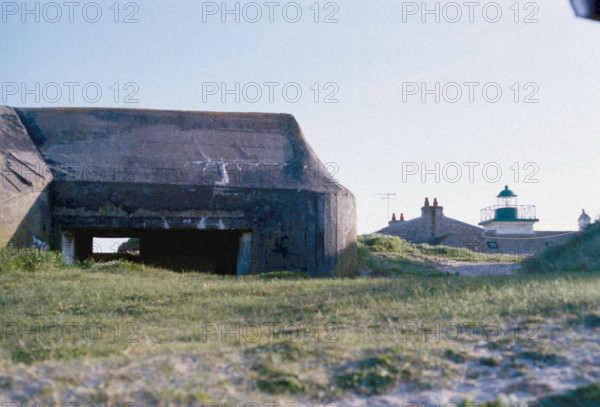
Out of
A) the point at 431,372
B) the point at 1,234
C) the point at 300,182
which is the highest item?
the point at 300,182

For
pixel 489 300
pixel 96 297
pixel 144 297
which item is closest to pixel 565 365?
pixel 489 300

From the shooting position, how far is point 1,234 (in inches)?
384

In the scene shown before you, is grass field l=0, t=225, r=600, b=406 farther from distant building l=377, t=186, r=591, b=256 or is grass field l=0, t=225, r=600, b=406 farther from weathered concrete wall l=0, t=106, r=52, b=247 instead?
distant building l=377, t=186, r=591, b=256

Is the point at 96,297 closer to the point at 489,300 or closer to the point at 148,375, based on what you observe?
the point at 148,375

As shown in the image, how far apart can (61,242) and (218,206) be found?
3146 mm

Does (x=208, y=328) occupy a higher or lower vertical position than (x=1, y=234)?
lower

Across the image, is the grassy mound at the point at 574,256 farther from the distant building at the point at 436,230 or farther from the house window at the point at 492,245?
the house window at the point at 492,245

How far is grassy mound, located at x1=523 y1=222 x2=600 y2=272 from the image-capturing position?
1050 cm

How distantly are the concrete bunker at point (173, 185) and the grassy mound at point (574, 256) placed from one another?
3.91m

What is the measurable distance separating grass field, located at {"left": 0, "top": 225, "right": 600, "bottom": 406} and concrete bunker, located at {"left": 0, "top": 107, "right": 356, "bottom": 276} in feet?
10.3

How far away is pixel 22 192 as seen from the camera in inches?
410

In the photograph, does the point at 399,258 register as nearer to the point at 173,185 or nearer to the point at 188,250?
the point at 188,250

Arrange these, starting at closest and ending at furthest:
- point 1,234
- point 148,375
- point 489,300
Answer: point 148,375, point 489,300, point 1,234

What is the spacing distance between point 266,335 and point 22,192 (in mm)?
7239
